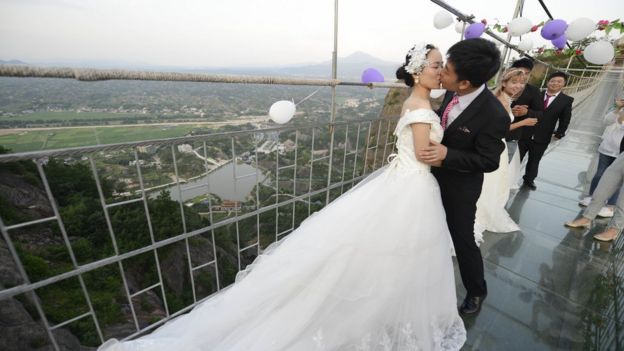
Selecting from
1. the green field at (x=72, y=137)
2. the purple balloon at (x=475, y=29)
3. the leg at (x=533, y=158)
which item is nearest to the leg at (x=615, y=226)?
the leg at (x=533, y=158)

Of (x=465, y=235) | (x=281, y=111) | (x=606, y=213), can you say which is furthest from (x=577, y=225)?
(x=281, y=111)

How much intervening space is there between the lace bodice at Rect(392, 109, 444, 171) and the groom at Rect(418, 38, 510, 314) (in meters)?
0.09

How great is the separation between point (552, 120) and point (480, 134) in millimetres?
3491

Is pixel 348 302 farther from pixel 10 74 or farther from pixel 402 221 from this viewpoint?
pixel 10 74

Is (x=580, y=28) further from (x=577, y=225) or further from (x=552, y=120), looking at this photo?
(x=577, y=225)

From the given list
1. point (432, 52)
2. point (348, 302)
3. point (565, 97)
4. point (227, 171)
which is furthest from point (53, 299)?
point (565, 97)

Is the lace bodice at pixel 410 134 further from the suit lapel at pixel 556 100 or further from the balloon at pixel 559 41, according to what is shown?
the balloon at pixel 559 41

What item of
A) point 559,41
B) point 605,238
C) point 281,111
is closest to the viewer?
point 281,111

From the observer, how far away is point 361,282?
1681 millimetres

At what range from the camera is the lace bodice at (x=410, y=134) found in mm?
1629

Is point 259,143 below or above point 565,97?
below

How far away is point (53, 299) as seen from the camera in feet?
30.4

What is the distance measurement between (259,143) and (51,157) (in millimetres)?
1232

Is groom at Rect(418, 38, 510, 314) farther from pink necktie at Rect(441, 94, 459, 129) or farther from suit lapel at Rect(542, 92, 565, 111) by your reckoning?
suit lapel at Rect(542, 92, 565, 111)
